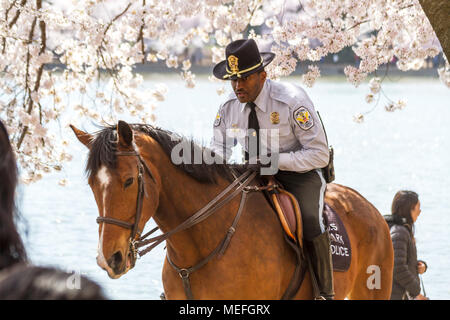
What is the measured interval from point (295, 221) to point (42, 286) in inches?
132

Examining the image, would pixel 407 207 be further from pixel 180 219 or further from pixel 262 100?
pixel 180 219

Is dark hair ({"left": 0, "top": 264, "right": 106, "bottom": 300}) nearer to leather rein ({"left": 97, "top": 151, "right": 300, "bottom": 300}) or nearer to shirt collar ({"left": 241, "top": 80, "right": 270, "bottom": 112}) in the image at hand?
leather rein ({"left": 97, "top": 151, "right": 300, "bottom": 300})

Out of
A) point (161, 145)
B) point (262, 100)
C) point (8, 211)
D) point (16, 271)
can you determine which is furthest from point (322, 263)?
point (16, 271)

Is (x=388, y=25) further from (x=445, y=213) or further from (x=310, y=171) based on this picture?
(x=445, y=213)

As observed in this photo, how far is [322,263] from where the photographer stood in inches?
191

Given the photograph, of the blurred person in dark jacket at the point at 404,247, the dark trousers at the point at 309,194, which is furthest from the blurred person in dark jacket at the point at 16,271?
the blurred person in dark jacket at the point at 404,247

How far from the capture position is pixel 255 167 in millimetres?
4875

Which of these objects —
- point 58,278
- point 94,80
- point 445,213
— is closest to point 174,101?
point 445,213

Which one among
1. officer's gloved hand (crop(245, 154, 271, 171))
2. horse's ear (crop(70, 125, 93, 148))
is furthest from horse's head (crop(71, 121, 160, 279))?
officer's gloved hand (crop(245, 154, 271, 171))

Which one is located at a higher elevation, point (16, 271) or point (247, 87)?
point (247, 87)

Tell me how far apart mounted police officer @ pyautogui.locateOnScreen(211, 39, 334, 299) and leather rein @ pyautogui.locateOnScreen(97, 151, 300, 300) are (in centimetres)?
21

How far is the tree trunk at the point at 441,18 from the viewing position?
4414mm

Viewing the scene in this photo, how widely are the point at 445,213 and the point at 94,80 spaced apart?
10567 millimetres
